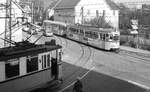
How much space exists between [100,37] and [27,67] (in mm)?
17184

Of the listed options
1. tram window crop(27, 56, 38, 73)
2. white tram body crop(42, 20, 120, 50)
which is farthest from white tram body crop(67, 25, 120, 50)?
tram window crop(27, 56, 38, 73)

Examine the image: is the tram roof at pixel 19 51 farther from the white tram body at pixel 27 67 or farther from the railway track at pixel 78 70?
the railway track at pixel 78 70

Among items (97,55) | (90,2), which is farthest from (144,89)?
(90,2)

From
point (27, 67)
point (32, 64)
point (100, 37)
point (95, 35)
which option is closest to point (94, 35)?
point (95, 35)

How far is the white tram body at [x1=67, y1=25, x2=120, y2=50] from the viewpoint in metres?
26.7

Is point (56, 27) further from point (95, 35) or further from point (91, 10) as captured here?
point (91, 10)

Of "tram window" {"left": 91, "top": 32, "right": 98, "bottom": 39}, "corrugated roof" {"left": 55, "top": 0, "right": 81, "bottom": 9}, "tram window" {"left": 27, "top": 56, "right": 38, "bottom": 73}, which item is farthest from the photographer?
"corrugated roof" {"left": 55, "top": 0, "right": 81, "bottom": 9}

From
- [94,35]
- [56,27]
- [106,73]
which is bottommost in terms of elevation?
[106,73]

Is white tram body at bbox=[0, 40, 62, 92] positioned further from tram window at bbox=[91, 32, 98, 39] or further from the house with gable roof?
the house with gable roof

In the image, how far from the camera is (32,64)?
1184 centimetres

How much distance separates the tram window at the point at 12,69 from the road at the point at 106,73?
3.36 meters

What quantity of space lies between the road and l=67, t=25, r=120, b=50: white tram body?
2713mm

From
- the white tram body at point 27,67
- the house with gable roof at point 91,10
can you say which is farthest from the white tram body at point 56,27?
the white tram body at point 27,67

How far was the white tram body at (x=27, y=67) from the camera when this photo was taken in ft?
34.0
